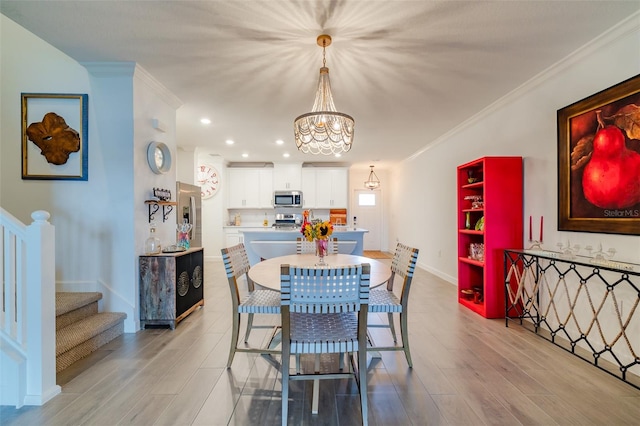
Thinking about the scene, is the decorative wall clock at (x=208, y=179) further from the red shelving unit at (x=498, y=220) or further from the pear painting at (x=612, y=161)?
the pear painting at (x=612, y=161)

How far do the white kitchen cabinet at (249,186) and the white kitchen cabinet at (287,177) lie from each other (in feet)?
0.46

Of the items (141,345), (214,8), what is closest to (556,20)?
(214,8)

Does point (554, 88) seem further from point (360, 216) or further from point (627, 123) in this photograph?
point (360, 216)

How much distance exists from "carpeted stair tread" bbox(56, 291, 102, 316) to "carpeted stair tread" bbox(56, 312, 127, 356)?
15cm

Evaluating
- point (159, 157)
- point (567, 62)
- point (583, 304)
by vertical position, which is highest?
point (567, 62)

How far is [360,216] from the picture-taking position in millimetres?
8953

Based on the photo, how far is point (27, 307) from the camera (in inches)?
71.4

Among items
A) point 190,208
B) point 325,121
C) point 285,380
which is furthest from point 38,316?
point 190,208

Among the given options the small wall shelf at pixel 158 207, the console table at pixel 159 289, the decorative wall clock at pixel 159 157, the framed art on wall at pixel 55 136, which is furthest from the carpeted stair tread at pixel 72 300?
the decorative wall clock at pixel 159 157

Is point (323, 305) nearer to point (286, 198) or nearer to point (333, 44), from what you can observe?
point (333, 44)

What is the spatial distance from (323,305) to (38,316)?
1.80 meters

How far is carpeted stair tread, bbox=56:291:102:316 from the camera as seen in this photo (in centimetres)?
A: 245

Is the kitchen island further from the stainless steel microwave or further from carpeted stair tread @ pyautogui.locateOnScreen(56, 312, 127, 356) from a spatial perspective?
carpeted stair tread @ pyautogui.locateOnScreen(56, 312, 127, 356)

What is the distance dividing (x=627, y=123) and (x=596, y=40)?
743 millimetres
